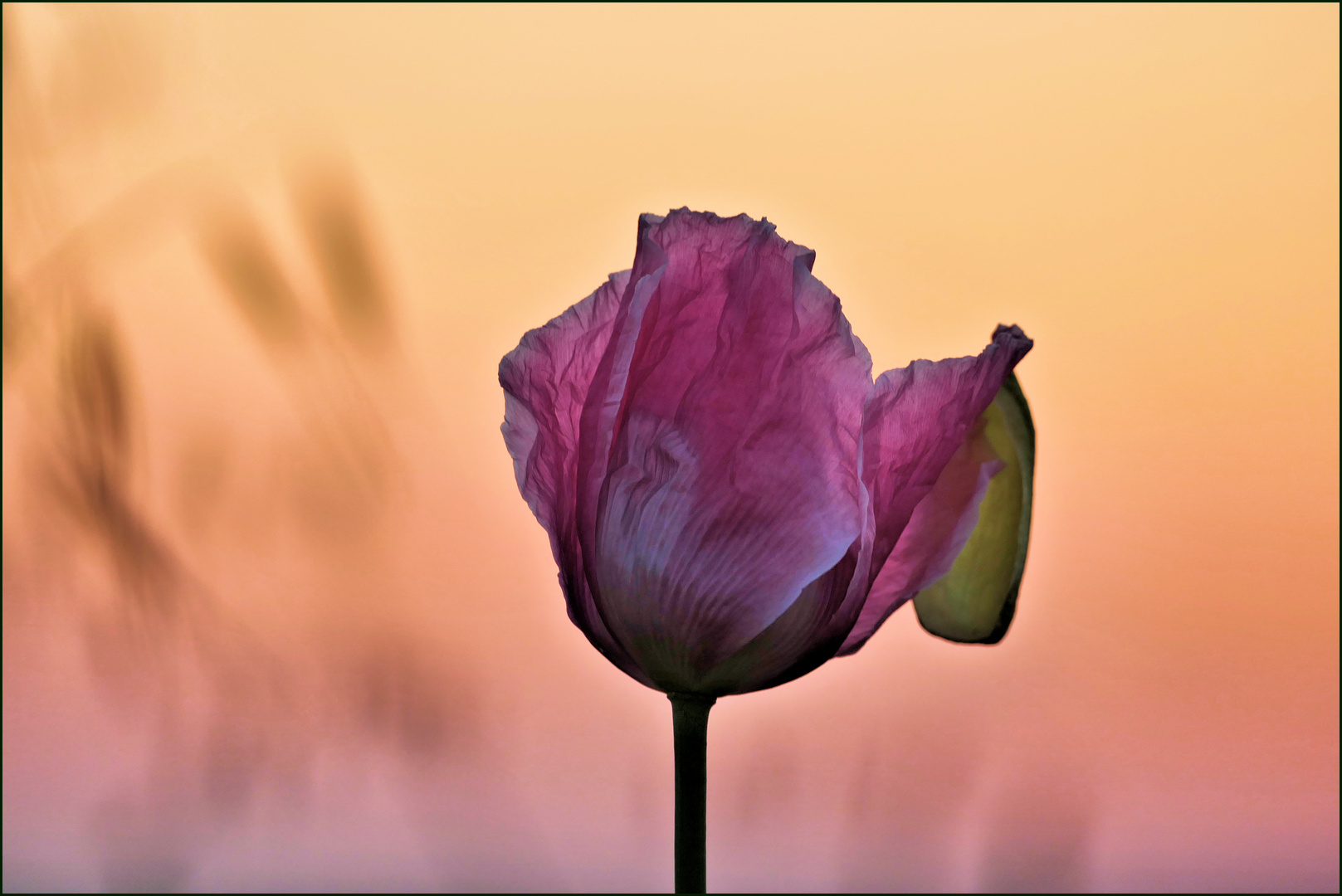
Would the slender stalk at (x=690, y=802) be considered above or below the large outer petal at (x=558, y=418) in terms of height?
below

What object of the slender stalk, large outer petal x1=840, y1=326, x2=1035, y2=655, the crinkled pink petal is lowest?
the slender stalk

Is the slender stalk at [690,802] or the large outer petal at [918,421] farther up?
the large outer petal at [918,421]

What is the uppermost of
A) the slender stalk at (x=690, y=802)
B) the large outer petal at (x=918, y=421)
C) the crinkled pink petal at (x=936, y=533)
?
the large outer petal at (x=918, y=421)

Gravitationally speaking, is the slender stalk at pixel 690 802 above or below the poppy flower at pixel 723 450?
below

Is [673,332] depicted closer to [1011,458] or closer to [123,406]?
[1011,458]
